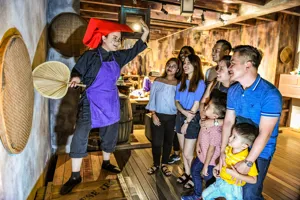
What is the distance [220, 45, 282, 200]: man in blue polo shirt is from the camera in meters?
1.77

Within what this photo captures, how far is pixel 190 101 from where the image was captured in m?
2.82

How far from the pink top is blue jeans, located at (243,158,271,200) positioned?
17.7 inches

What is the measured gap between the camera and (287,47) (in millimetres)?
6324

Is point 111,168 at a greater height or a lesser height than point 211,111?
lesser

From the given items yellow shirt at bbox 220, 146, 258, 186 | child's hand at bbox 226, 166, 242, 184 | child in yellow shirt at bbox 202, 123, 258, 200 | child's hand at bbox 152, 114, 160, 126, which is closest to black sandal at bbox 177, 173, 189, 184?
child's hand at bbox 152, 114, 160, 126

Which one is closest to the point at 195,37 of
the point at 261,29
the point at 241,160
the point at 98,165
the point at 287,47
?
the point at 261,29

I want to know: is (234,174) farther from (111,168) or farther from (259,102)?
(111,168)

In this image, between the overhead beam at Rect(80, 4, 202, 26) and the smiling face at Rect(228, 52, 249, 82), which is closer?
the smiling face at Rect(228, 52, 249, 82)

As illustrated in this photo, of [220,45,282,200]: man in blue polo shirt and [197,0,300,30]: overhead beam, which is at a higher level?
[197,0,300,30]: overhead beam

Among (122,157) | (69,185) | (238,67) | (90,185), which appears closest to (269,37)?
(122,157)

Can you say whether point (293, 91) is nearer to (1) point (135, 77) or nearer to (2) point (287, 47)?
(2) point (287, 47)

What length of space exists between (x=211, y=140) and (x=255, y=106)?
0.68 m

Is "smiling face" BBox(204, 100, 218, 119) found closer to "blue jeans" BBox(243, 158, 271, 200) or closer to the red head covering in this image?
"blue jeans" BBox(243, 158, 271, 200)

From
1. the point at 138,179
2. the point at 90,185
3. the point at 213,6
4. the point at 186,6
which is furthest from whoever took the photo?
the point at 213,6
